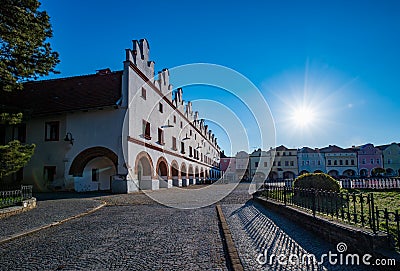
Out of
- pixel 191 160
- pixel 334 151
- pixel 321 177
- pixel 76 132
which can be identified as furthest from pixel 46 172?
pixel 334 151

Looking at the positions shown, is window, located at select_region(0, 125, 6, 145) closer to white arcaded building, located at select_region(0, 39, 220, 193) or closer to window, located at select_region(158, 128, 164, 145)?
white arcaded building, located at select_region(0, 39, 220, 193)

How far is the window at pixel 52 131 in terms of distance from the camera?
812 inches

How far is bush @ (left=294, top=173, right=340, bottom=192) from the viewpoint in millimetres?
12242

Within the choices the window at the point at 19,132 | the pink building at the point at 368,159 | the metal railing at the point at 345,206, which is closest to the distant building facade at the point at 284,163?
the pink building at the point at 368,159

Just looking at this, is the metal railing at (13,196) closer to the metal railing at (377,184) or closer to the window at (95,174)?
the window at (95,174)

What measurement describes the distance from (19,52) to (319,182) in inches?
570

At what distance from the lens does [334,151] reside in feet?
205

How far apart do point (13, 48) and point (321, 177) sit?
14678 millimetres

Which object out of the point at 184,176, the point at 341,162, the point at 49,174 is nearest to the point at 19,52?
the point at 49,174

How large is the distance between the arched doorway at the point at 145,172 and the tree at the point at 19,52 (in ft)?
32.1

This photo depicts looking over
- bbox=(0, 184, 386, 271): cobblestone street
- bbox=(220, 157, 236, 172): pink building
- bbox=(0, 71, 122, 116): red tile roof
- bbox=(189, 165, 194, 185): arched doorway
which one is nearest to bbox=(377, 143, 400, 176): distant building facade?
bbox=(220, 157, 236, 172): pink building

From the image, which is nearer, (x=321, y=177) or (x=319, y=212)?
(x=319, y=212)

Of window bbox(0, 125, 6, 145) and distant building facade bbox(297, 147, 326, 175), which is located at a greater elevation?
window bbox(0, 125, 6, 145)

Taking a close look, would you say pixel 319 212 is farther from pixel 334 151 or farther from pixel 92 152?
pixel 334 151
